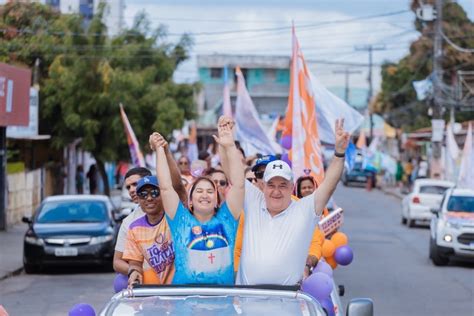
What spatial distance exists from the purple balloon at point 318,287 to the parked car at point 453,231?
14.6 metres

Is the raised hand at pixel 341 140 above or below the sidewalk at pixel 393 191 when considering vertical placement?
above

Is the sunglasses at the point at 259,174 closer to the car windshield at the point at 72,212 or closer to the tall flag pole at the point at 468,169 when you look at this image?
the car windshield at the point at 72,212

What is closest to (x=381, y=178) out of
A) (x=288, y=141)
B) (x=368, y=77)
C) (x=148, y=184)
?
(x=368, y=77)

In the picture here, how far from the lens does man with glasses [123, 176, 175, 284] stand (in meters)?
A: 8.03

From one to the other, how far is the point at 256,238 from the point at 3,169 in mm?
22041

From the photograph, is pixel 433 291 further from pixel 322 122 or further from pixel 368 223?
pixel 368 223

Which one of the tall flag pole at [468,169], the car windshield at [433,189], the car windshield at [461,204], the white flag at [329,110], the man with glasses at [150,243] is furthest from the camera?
the car windshield at [433,189]

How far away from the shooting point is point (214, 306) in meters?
6.22

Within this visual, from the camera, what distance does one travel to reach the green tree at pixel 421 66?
186 ft

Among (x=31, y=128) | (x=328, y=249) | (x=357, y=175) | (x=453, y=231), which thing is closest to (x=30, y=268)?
(x=453, y=231)

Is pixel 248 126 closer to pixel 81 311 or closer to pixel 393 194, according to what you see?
pixel 81 311

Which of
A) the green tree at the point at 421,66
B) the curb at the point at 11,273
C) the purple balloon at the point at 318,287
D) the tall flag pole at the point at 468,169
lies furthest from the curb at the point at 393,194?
the purple balloon at the point at 318,287

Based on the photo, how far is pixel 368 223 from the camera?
3519 cm

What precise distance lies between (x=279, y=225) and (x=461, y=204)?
15968 millimetres
